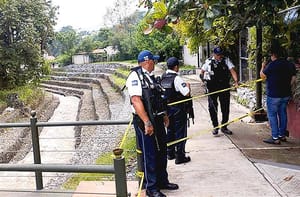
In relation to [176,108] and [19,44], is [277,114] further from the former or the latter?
[19,44]

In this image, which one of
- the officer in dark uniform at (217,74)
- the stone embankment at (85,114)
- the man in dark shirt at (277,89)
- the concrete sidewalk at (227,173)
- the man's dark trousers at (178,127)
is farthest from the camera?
the stone embankment at (85,114)

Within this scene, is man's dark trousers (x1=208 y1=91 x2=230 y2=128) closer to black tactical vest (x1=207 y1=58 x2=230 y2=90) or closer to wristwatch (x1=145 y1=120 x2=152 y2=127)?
black tactical vest (x1=207 y1=58 x2=230 y2=90)

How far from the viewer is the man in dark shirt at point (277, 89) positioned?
5121mm

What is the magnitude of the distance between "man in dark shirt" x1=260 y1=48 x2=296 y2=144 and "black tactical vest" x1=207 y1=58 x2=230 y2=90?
2.07 feet

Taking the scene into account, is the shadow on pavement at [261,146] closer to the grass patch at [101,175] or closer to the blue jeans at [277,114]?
the blue jeans at [277,114]

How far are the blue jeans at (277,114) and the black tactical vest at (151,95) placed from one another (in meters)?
2.33

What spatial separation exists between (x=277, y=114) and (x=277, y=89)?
0.44m

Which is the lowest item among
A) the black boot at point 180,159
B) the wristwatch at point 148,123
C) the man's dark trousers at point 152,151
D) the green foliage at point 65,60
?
the black boot at point 180,159

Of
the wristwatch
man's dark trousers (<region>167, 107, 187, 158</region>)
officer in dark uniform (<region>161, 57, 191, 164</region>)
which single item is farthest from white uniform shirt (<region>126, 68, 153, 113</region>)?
man's dark trousers (<region>167, 107, 187, 158</region>)

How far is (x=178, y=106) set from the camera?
179 inches

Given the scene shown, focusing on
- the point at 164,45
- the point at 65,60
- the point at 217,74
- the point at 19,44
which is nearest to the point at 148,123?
the point at 217,74

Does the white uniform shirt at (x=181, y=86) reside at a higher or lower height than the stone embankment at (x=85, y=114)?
higher

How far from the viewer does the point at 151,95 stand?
3492 mm

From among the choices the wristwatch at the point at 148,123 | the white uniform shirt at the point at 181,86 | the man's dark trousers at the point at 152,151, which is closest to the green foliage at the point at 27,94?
the white uniform shirt at the point at 181,86
